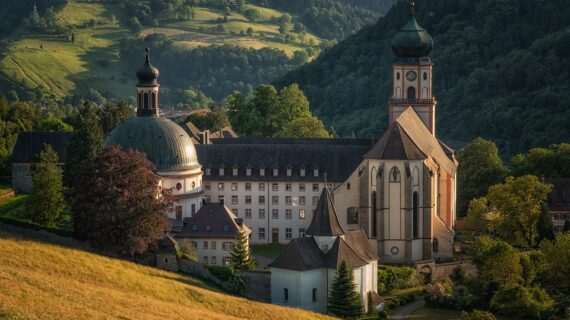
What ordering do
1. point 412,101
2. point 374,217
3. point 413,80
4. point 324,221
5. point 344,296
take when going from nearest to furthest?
point 344,296, point 324,221, point 374,217, point 412,101, point 413,80

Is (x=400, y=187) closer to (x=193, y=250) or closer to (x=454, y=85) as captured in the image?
(x=193, y=250)

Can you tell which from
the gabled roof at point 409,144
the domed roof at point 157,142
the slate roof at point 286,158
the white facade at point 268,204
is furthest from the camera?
the white facade at point 268,204

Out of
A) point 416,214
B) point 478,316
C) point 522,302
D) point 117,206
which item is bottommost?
point 478,316

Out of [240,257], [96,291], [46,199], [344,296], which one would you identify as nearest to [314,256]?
[344,296]

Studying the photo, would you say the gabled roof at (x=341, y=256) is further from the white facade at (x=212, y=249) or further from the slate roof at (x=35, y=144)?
the slate roof at (x=35, y=144)

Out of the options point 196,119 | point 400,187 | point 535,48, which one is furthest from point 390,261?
point 535,48

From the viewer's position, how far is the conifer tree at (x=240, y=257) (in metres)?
104

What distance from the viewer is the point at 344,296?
96.9 metres

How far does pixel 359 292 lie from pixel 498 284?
11.0 metres

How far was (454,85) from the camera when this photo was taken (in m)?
197

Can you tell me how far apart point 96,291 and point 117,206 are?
13.4 m

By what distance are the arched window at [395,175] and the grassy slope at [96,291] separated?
70.0ft

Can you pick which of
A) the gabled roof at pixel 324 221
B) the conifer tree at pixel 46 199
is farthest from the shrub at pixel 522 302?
the conifer tree at pixel 46 199

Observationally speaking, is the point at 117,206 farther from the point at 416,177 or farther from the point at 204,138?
the point at 204,138
